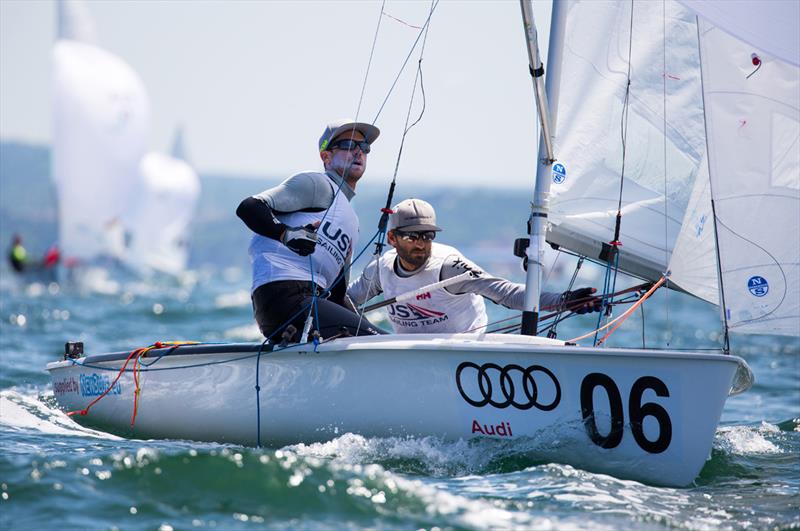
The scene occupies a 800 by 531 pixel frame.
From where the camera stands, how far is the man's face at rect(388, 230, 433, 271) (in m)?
4.43

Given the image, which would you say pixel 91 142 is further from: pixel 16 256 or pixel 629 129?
pixel 629 129

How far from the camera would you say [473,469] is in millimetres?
3887

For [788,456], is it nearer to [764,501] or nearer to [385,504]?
[764,501]

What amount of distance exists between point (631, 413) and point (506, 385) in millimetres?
444

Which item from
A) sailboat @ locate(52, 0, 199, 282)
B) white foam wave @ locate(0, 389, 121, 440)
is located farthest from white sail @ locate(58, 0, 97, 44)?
white foam wave @ locate(0, 389, 121, 440)

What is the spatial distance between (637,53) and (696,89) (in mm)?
300

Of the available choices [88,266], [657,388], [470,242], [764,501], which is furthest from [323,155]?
[470,242]

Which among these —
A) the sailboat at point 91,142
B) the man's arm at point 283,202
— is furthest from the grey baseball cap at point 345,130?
the sailboat at point 91,142

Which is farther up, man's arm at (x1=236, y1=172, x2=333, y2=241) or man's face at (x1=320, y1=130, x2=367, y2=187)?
man's face at (x1=320, y1=130, x2=367, y2=187)

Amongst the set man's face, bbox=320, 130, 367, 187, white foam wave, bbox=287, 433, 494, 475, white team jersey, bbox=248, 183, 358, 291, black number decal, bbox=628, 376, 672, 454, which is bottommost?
white foam wave, bbox=287, 433, 494, 475

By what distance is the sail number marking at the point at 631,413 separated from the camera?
3.74 metres

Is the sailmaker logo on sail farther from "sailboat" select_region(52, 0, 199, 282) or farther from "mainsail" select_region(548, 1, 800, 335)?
"sailboat" select_region(52, 0, 199, 282)

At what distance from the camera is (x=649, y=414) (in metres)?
3.76

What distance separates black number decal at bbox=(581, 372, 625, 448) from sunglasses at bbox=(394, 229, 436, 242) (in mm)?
968
